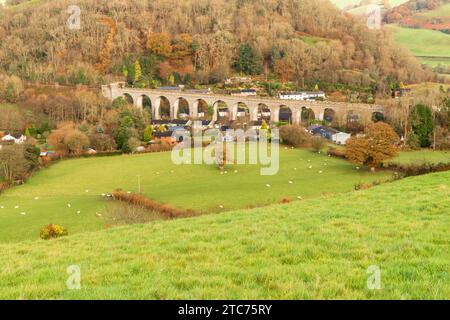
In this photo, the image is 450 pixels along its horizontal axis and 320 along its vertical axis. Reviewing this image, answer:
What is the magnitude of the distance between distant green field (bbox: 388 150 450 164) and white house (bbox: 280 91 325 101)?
115 feet

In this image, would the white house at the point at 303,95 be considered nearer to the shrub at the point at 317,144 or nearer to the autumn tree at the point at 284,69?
the autumn tree at the point at 284,69

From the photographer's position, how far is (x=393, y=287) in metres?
5.49

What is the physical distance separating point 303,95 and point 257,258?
70.4m

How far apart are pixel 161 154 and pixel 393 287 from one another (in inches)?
1586

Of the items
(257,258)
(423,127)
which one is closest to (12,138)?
(423,127)

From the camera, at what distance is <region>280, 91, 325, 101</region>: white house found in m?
74.8

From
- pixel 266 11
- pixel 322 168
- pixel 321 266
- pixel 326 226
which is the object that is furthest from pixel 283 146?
pixel 266 11

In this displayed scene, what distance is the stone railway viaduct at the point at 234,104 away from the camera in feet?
199

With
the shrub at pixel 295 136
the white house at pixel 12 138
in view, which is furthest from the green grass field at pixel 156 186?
the white house at pixel 12 138

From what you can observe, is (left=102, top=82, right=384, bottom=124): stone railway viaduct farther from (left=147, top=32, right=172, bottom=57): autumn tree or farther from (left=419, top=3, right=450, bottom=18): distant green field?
(left=419, top=3, right=450, bottom=18): distant green field

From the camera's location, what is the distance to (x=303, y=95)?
75312 millimetres

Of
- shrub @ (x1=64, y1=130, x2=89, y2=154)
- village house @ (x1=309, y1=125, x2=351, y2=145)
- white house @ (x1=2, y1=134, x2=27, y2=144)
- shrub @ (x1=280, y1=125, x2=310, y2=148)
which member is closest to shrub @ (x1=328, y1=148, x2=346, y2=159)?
shrub @ (x1=280, y1=125, x2=310, y2=148)

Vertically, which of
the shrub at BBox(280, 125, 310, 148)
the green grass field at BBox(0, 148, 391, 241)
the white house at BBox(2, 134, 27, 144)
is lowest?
the green grass field at BBox(0, 148, 391, 241)

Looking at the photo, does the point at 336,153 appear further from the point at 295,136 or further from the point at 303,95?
the point at 303,95
